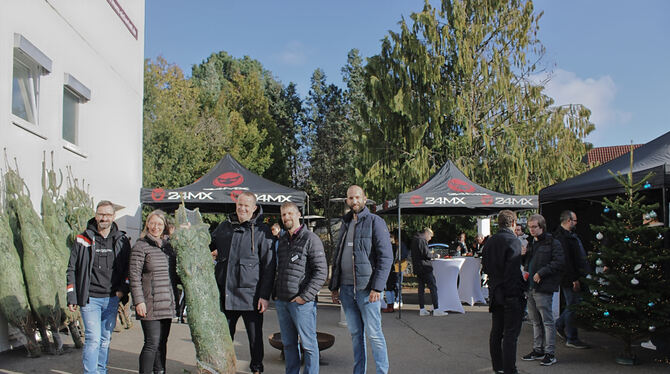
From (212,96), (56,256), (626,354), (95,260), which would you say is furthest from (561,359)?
(212,96)

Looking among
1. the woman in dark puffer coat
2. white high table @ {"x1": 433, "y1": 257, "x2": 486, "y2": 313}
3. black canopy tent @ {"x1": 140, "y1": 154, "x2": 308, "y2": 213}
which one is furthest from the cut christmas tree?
white high table @ {"x1": 433, "y1": 257, "x2": 486, "y2": 313}

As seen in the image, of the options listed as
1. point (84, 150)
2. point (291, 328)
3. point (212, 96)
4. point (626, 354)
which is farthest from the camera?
point (212, 96)

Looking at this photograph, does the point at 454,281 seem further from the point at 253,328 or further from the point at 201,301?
the point at 201,301

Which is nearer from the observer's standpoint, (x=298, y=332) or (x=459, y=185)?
(x=298, y=332)

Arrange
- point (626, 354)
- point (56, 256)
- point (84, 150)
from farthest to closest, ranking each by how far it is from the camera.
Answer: point (84, 150) → point (56, 256) → point (626, 354)

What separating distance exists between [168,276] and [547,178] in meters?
17.1

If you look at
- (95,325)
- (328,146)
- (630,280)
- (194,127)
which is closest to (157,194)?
(95,325)

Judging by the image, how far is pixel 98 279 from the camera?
16.4 feet

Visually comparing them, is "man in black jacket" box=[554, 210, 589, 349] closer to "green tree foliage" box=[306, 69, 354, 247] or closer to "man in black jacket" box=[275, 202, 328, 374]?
"man in black jacket" box=[275, 202, 328, 374]

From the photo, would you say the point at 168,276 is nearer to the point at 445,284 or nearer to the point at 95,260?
the point at 95,260

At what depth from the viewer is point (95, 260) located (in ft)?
16.6

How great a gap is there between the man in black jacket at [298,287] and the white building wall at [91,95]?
4.07 metres

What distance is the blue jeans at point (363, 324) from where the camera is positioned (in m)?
4.93

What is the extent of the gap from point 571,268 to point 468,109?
45.0 feet
